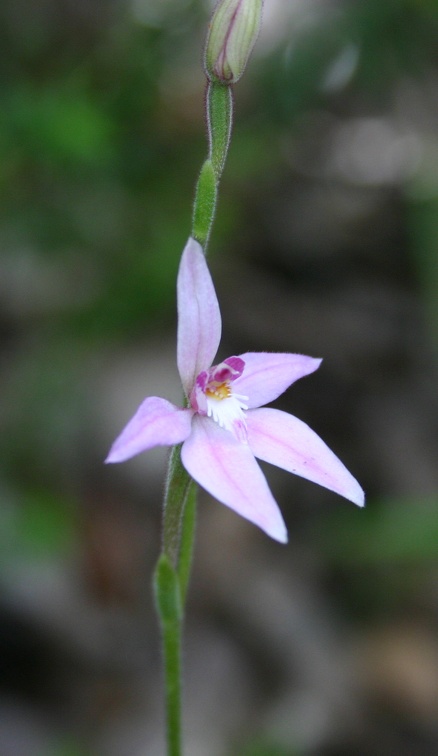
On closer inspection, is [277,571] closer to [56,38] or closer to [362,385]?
[362,385]

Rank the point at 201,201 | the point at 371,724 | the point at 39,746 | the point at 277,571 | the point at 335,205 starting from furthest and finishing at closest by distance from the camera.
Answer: the point at 335,205 → the point at 277,571 → the point at 371,724 → the point at 39,746 → the point at 201,201

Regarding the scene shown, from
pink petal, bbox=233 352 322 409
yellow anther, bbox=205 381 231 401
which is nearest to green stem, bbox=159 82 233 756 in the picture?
yellow anther, bbox=205 381 231 401

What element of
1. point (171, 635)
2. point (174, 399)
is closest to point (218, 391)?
point (171, 635)

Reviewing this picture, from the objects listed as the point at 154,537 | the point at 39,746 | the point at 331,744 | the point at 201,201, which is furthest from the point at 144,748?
the point at 201,201

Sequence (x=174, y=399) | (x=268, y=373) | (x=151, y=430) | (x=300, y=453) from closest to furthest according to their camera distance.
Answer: (x=151, y=430) < (x=300, y=453) < (x=268, y=373) < (x=174, y=399)

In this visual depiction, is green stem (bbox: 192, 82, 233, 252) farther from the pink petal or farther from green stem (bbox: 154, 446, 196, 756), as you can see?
green stem (bbox: 154, 446, 196, 756)

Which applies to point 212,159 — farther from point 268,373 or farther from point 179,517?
point 179,517
